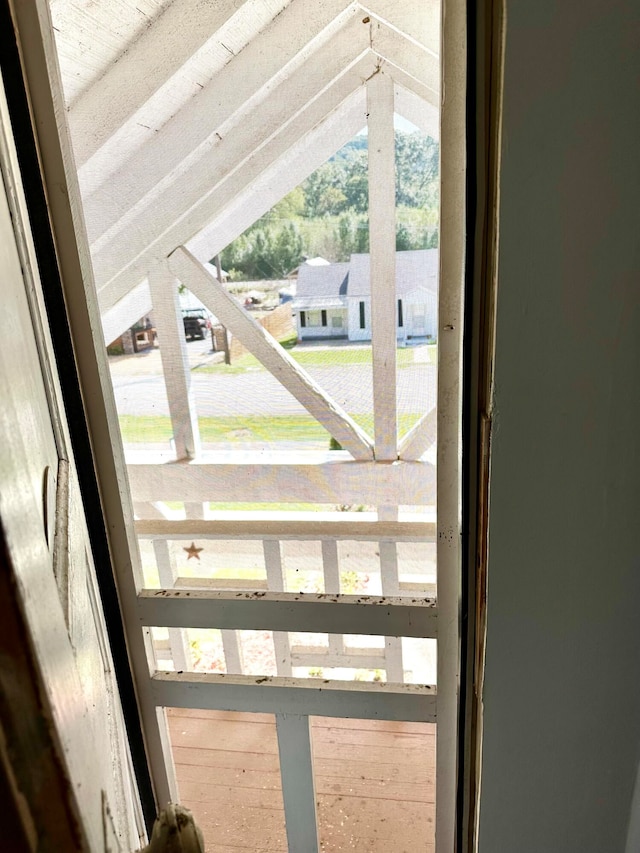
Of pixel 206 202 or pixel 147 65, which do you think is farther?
pixel 206 202

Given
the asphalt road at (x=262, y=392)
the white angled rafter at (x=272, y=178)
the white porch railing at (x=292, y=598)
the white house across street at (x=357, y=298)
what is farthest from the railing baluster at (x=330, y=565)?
the white angled rafter at (x=272, y=178)

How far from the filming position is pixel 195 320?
139cm

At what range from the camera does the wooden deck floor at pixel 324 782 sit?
124 centimetres

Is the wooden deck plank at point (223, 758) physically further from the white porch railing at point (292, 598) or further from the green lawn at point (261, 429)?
the green lawn at point (261, 429)

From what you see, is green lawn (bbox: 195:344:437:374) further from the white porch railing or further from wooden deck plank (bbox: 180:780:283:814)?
wooden deck plank (bbox: 180:780:283:814)

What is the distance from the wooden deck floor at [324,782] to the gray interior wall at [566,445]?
0.51 m

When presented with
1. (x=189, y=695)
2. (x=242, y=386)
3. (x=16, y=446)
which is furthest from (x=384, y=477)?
(x=16, y=446)

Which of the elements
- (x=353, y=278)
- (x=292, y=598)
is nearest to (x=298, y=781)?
(x=292, y=598)

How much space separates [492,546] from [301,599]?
1.07 feet

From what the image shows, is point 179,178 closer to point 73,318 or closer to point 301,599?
point 73,318

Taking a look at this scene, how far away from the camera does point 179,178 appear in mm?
1237

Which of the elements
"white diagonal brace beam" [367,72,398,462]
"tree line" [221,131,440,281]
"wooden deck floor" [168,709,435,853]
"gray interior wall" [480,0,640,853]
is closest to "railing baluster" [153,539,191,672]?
"wooden deck floor" [168,709,435,853]

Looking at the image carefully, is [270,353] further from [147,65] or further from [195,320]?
[147,65]

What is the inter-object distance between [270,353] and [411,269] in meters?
0.40
